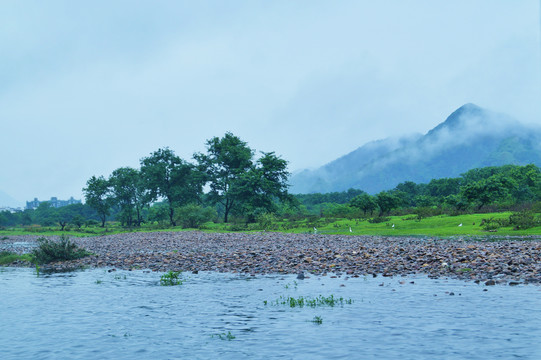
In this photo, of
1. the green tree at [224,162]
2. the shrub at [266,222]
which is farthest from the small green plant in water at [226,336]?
the green tree at [224,162]

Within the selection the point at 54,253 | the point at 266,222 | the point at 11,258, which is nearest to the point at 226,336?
the point at 54,253

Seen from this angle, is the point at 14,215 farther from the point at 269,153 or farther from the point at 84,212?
the point at 269,153

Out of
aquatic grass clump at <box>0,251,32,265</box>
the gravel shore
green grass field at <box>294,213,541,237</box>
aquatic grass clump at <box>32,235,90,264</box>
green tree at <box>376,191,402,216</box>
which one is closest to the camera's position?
the gravel shore

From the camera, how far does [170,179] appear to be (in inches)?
3868

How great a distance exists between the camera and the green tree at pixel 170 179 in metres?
95.9

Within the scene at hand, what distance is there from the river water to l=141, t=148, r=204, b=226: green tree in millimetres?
76861

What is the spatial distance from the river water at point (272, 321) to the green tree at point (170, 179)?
76861 millimetres

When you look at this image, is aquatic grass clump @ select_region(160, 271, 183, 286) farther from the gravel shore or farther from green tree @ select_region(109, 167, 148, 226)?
green tree @ select_region(109, 167, 148, 226)

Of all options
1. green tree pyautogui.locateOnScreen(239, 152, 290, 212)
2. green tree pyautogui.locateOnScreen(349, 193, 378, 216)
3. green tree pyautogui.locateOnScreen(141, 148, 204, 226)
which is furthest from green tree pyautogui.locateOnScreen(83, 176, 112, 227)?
green tree pyautogui.locateOnScreen(349, 193, 378, 216)

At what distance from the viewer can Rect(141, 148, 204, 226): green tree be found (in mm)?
95875

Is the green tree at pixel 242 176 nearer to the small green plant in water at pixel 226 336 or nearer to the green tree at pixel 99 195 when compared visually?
the green tree at pixel 99 195

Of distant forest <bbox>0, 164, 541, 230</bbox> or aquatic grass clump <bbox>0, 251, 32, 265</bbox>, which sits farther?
distant forest <bbox>0, 164, 541, 230</bbox>

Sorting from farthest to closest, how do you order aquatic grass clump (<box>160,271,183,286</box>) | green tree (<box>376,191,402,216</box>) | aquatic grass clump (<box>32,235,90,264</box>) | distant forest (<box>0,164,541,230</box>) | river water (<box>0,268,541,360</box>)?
green tree (<box>376,191,402,216</box>) → distant forest (<box>0,164,541,230</box>) → aquatic grass clump (<box>32,235,90,264</box>) → aquatic grass clump (<box>160,271,183,286</box>) → river water (<box>0,268,541,360</box>)

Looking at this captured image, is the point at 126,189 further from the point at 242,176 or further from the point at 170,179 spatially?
the point at 242,176
